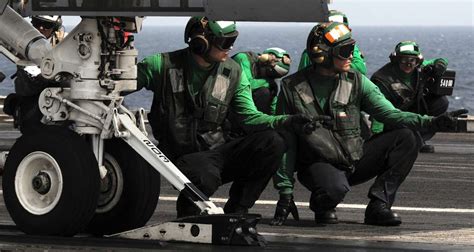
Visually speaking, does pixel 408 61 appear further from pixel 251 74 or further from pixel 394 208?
pixel 394 208

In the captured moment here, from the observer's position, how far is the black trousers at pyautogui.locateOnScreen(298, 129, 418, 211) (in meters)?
12.3

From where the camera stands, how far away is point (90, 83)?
10.6m

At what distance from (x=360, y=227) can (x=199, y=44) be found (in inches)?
76.1

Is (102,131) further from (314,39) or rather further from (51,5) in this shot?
(314,39)

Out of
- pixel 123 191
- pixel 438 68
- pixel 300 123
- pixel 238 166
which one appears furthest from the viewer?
pixel 438 68

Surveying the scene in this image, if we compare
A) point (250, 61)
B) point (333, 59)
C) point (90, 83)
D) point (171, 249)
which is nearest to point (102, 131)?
point (90, 83)

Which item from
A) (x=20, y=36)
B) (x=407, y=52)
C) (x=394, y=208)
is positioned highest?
(x=20, y=36)

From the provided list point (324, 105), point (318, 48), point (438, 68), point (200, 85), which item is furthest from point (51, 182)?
point (438, 68)

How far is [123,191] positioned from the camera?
10.8 m

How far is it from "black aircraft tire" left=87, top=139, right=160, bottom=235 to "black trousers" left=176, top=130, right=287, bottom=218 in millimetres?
527

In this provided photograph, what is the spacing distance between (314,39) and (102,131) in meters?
2.52

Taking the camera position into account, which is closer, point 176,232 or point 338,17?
point 176,232

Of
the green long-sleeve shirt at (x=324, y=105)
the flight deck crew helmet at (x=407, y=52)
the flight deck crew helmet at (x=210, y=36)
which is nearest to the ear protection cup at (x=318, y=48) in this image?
the green long-sleeve shirt at (x=324, y=105)

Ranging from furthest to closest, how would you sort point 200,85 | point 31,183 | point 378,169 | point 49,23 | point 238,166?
point 49,23 < point 378,169 < point 238,166 < point 200,85 < point 31,183
